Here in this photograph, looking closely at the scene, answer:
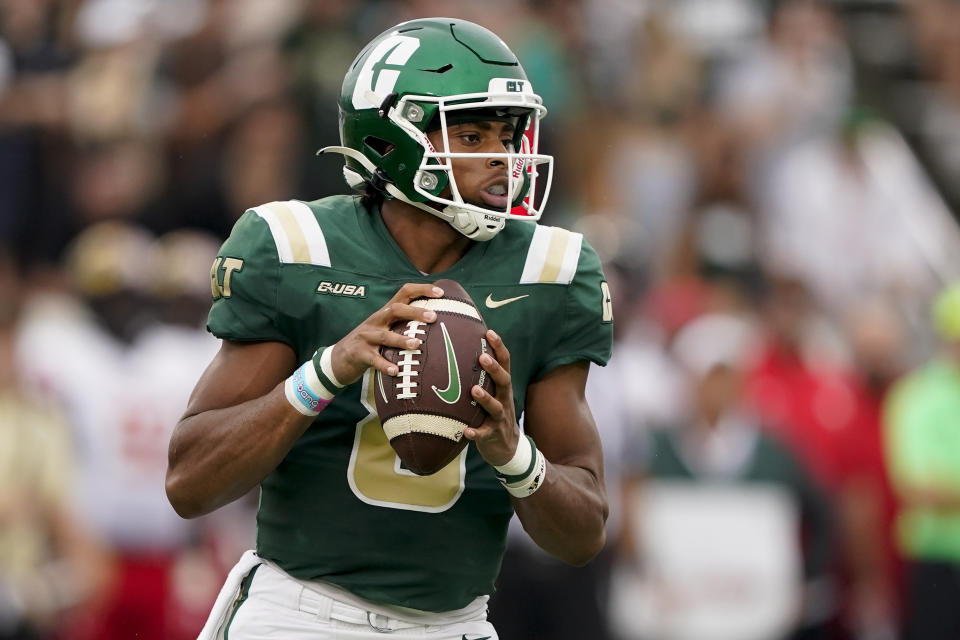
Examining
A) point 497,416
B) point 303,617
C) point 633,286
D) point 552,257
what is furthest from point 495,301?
point 633,286

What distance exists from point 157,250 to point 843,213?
4538 mm

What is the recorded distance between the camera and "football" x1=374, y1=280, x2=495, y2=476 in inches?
128

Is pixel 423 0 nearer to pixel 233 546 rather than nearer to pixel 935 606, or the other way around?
pixel 233 546

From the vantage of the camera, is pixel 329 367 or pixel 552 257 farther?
pixel 552 257

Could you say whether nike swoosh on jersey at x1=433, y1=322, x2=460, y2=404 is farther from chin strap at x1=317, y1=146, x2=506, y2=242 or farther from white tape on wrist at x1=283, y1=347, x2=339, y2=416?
chin strap at x1=317, y1=146, x2=506, y2=242

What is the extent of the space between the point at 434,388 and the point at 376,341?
0.48ft

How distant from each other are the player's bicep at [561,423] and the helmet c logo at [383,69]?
734 millimetres

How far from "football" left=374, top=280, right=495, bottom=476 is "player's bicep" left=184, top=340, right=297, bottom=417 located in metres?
0.35

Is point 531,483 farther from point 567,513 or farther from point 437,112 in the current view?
point 437,112

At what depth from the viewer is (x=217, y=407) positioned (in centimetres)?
355

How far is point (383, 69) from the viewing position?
3717mm

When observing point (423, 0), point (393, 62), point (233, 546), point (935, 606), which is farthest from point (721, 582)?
point (393, 62)

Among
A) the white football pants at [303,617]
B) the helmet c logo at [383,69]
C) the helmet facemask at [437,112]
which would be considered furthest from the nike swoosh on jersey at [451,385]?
the helmet c logo at [383,69]

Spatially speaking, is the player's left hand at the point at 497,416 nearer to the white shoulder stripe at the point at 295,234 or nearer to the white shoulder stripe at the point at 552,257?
the white shoulder stripe at the point at 552,257
